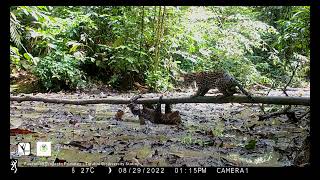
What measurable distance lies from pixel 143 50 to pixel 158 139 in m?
2.41

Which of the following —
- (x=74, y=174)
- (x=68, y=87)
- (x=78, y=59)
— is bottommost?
(x=74, y=174)

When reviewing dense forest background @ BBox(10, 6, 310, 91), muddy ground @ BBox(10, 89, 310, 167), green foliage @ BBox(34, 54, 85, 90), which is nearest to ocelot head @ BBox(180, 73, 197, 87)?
muddy ground @ BBox(10, 89, 310, 167)

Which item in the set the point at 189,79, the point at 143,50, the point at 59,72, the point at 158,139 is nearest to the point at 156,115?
the point at 189,79

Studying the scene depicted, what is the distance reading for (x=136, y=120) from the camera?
270 cm

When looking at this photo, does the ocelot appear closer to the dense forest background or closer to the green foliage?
the dense forest background

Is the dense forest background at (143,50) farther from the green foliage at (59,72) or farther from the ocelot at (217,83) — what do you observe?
the ocelot at (217,83)

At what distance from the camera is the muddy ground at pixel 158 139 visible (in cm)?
168

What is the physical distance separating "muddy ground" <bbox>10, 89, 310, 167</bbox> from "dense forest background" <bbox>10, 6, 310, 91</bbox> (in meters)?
0.94

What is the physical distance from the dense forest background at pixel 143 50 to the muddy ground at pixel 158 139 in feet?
3.08

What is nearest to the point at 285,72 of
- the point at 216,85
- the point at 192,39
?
the point at 192,39

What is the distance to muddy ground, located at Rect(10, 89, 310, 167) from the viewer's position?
1.68 metres
